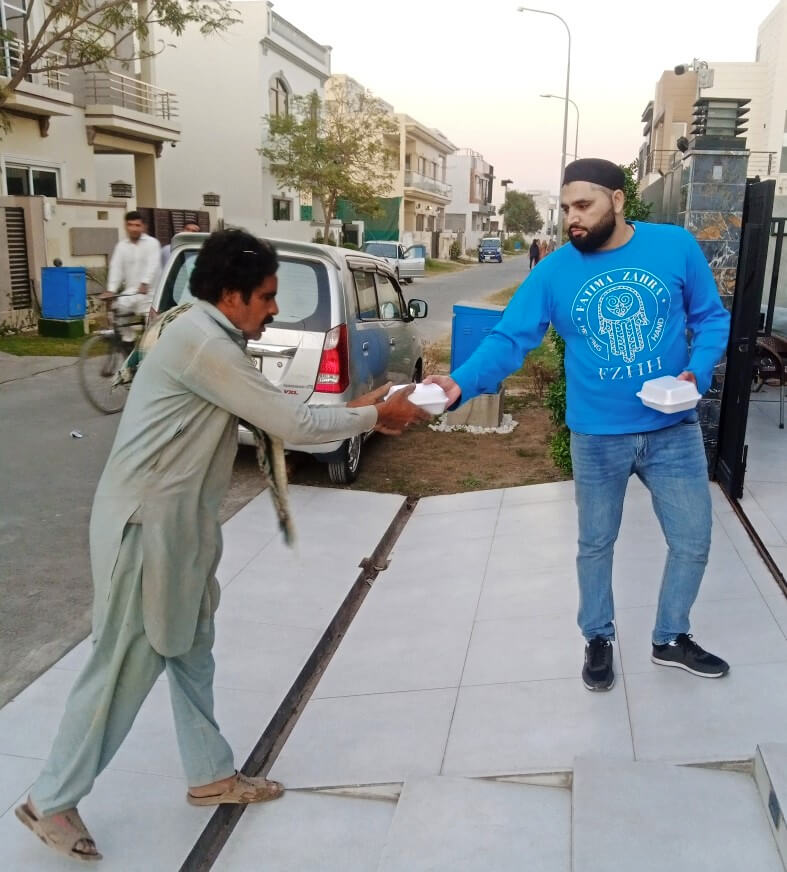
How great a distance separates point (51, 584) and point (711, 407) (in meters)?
4.39

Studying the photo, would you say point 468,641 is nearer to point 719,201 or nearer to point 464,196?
point 719,201

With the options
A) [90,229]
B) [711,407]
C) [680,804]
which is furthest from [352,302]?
[90,229]

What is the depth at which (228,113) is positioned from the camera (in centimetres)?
3553

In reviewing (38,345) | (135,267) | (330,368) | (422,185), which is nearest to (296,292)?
(330,368)

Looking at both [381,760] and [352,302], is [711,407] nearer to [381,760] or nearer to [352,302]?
[352,302]

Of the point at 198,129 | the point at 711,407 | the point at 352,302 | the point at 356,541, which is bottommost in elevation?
the point at 356,541

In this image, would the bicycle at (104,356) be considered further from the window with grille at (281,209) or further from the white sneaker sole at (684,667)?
the window with grille at (281,209)

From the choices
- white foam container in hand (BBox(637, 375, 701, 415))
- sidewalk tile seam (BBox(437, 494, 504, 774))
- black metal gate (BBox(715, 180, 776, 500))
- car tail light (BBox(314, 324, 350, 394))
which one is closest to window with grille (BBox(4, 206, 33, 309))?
car tail light (BBox(314, 324, 350, 394))

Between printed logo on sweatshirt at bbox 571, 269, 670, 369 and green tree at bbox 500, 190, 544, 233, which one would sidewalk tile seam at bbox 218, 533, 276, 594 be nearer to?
printed logo on sweatshirt at bbox 571, 269, 670, 369

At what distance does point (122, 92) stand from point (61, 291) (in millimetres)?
9711

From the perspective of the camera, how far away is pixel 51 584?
5.14m

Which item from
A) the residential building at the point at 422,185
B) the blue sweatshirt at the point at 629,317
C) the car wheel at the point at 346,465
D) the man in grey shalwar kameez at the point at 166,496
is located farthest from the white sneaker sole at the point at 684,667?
the residential building at the point at 422,185

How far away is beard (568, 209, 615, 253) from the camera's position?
3250 millimetres

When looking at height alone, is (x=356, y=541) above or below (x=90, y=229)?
below
